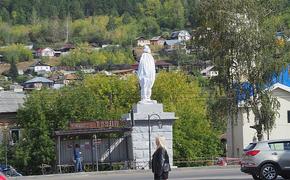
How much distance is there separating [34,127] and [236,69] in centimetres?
1662

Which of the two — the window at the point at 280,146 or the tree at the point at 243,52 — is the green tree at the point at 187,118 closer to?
the tree at the point at 243,52

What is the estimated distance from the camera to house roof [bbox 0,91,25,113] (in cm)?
6225

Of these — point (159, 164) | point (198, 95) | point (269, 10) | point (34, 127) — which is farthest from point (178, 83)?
point (159, 164)

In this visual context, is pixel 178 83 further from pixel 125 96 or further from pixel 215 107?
pixel 215 107

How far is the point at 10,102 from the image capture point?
217ft

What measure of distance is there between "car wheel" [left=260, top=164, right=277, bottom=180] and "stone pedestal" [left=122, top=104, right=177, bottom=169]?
10872 millimetres

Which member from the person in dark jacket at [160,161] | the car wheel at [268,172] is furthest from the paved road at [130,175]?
the person in dark jacket at [160,161]

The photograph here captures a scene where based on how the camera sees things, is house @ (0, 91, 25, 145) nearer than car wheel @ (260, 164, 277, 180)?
No

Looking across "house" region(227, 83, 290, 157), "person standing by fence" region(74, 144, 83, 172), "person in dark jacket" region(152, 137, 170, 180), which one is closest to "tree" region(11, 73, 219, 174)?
"house" region(227, 83, 290, 157)

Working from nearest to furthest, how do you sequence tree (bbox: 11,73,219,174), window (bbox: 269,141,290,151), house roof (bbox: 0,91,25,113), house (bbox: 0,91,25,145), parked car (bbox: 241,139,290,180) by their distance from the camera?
parked car (bbox: 241,139,290,180) < window (bbox: 269,141,290,151) < tree (bbox: 11,73,219,174) < house (bbox: 0,91,25,145) < house roof (bbox: 0,91,25,113)

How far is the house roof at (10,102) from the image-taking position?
204 ft

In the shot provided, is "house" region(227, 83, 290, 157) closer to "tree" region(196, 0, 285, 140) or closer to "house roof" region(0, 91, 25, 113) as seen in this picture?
"house roof" region(0, 91, 25, 113)

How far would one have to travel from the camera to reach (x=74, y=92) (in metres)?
57.1

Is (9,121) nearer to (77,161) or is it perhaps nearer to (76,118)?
(76,118)
